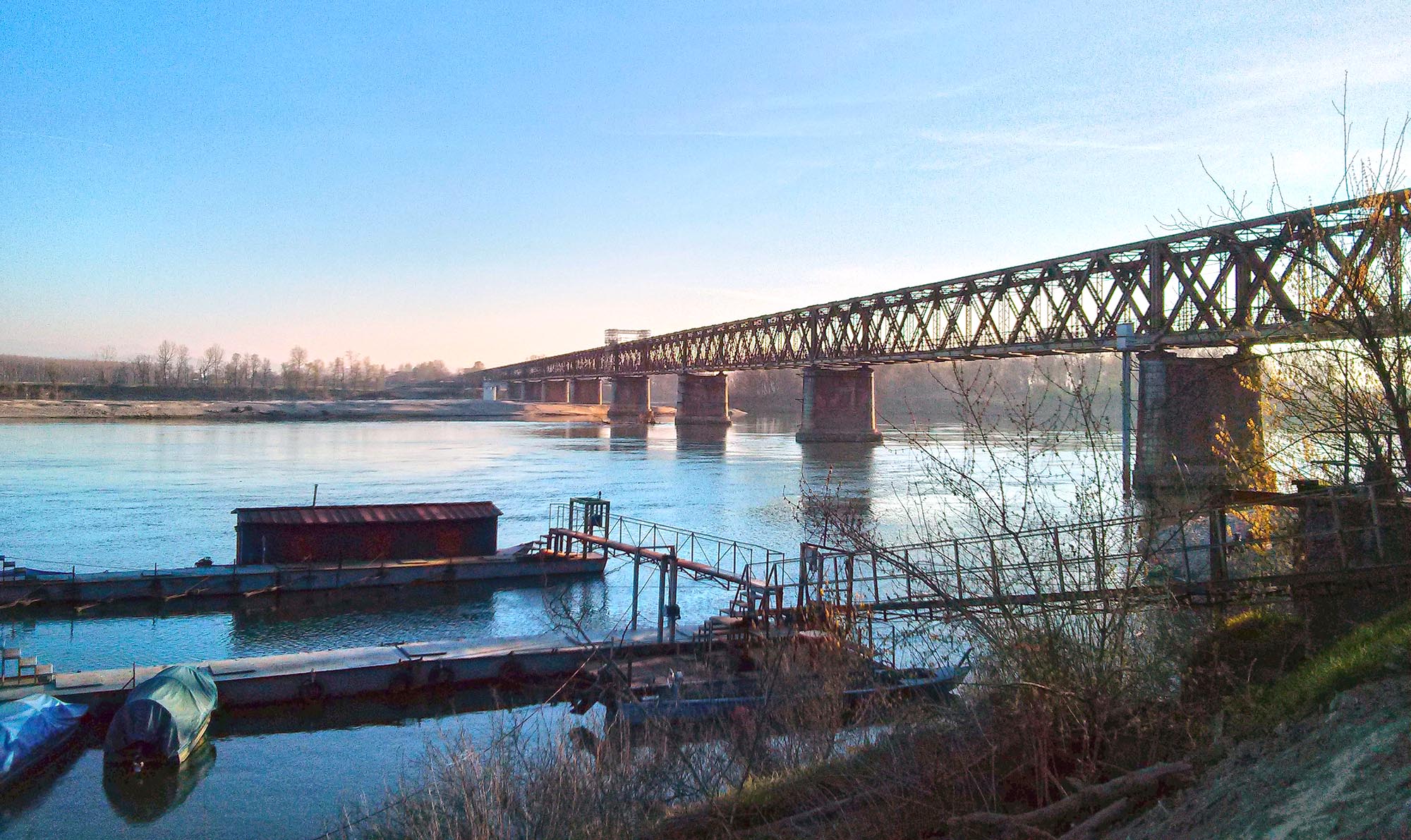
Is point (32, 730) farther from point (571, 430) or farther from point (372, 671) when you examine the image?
point (571, 430)

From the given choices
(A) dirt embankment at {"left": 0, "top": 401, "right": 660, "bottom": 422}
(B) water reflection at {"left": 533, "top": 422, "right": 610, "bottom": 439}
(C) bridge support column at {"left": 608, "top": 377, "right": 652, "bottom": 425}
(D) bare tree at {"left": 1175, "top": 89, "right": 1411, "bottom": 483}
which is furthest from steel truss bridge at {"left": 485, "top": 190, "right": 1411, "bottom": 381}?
(A) dirt embankment at {"left": 0, "top": 401, "right": 660, "bottom": 422}

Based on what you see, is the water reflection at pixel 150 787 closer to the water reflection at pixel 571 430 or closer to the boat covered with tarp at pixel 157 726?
the boat covered with tarp at pixel 157 726

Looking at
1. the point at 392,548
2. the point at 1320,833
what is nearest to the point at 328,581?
the point at 392,548

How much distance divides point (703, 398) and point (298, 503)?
3431 inches

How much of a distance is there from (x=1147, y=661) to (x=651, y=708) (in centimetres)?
1061

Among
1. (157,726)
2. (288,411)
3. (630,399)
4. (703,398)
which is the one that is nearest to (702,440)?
(703,398)

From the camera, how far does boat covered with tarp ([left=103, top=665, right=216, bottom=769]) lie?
730 inches

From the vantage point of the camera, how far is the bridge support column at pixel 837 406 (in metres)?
97.5

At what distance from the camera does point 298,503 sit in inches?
2010

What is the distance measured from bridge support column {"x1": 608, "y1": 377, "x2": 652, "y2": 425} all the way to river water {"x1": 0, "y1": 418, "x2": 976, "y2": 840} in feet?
179

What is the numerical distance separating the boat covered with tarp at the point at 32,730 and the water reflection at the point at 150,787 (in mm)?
1344

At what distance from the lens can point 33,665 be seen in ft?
71.1

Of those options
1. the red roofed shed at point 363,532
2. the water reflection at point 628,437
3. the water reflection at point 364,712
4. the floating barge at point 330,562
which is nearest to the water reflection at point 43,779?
the water reflection at point 364,712

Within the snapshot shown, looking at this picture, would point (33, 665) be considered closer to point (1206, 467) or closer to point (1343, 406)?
point (1343, 406)
